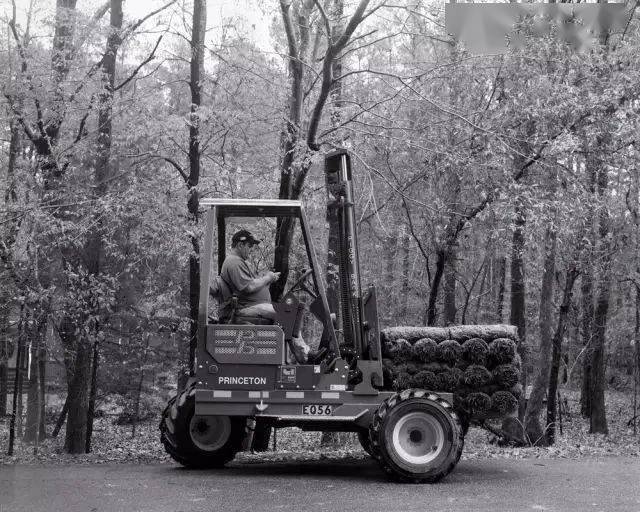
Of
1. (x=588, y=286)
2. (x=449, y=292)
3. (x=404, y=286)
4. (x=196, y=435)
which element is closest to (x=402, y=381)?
(x=196, y=435)

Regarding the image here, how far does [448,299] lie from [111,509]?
18.6 metres

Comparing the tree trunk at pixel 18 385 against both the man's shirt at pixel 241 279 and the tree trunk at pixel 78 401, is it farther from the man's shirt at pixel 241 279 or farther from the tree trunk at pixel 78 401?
the man's shirt at pixel 241 279

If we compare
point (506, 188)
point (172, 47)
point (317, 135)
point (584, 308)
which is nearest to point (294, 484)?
point (317, 135)

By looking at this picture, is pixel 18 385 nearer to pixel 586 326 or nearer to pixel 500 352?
pixel 500 352

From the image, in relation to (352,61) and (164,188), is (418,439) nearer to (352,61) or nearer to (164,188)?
(164,188)

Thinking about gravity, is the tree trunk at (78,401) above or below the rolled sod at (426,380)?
below

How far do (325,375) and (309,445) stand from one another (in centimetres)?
1309

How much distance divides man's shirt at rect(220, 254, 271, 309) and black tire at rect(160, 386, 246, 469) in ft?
4.46

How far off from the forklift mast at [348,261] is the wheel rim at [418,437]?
0.96 m

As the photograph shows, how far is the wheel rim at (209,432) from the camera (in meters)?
9.96

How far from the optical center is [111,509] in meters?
7.27

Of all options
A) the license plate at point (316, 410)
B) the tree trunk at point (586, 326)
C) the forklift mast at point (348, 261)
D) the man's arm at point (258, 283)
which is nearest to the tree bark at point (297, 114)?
the forklift mast at point (348, 261)

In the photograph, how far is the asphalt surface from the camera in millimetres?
7430

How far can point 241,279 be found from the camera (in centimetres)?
924
